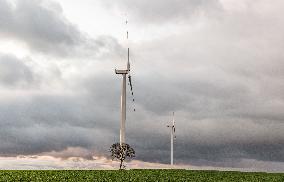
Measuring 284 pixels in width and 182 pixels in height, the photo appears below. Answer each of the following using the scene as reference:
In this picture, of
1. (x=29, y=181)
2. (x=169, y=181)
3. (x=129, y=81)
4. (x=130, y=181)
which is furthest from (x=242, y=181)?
(x=129, y=81)

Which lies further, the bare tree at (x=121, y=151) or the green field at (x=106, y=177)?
the bare tree at (x=121, y=151)

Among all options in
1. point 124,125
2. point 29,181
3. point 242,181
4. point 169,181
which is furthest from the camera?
point 124,125

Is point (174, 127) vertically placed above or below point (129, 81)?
below

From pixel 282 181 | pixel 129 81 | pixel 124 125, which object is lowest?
pixel 282 181

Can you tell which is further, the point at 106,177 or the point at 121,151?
the point at 121,151

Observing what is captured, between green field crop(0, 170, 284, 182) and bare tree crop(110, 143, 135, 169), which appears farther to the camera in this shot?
bare tree crop(110, 143, 135, 169)

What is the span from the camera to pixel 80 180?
2247 inches

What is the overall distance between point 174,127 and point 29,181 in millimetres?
62198

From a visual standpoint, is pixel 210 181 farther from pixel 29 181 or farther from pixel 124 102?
pixel 124 102

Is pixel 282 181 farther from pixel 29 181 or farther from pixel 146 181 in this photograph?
pixel 29 181

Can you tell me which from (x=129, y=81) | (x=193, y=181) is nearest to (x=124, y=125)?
(x=129, y=81)

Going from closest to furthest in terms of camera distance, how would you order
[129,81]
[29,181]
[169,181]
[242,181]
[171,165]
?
[29,181]
[169,181]
[242,181]
[129,81]
[171,165]

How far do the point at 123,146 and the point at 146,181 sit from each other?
1371 inches

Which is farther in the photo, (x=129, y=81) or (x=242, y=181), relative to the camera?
(x=129, y=81)
